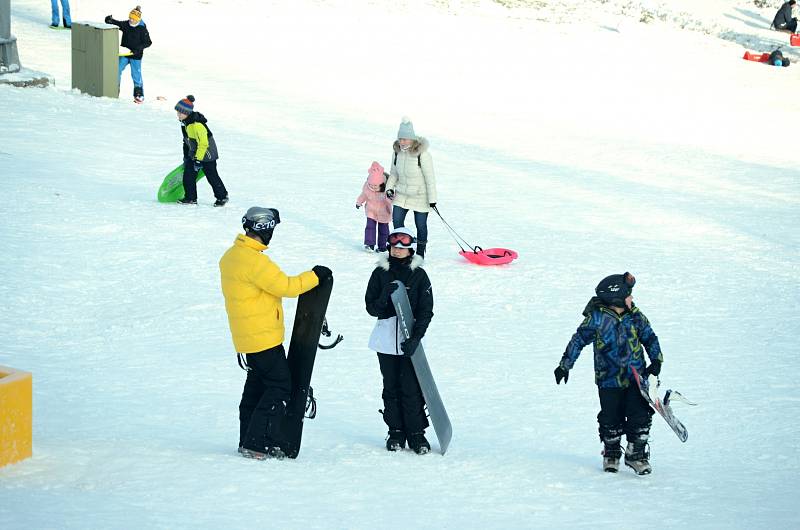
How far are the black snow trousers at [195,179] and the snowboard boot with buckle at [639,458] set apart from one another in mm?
8026

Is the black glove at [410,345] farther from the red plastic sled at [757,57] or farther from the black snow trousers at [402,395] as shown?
the red plastic sled at [757,57]

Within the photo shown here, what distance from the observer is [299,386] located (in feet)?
22.9

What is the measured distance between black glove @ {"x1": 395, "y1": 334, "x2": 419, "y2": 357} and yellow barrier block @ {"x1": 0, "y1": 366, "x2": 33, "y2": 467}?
7.60 ft

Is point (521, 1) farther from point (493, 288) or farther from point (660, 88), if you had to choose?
point (493, 288)

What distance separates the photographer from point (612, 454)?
7.05 meters

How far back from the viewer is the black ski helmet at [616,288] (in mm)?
6777

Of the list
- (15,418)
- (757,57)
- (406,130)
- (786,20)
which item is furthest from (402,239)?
(786,20)

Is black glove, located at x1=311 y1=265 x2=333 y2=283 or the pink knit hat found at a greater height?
black glove, located at x1=311 y1=265 x2=333 y2=283

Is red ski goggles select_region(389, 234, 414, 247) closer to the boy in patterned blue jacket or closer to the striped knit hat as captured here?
the boy in patterned blue jacket

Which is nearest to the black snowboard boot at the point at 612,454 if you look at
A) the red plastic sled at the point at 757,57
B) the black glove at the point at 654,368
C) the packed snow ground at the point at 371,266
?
the packed snow ground at the point at 371,266

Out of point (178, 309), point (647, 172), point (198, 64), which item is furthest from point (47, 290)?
point (198, 64)

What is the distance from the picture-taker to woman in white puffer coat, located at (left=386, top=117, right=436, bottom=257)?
40.1ft

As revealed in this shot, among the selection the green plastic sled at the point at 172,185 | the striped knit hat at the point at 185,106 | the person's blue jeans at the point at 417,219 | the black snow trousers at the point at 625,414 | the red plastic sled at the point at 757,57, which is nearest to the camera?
the black snow trousers at the point at 625,414

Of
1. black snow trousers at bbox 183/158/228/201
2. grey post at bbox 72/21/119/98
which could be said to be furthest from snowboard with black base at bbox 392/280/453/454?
grey post at bbox 72/21/119/98
